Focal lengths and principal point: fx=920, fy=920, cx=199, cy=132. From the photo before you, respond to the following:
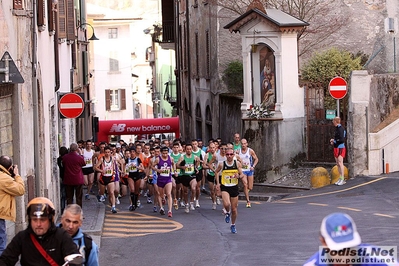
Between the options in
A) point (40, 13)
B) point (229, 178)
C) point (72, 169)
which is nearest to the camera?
point (229, 178)

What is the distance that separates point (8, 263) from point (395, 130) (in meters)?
18.9

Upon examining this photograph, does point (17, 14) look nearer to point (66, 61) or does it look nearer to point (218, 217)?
point (218, 217)

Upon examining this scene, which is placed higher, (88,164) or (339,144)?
(339,144)

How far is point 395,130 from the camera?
2455cm

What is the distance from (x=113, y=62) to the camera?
245 feet

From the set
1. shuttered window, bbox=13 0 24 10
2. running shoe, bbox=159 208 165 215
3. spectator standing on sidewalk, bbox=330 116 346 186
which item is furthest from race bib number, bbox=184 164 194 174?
shuttered window, bbox=13 0 24 10

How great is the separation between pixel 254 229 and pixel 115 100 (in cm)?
5706

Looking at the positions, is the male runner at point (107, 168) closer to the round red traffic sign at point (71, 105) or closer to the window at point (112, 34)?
the round red traffic sign at point (71, 105)

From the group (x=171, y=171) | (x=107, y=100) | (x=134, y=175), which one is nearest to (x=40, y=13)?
(x=171, y=171)

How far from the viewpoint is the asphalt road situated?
14031mm

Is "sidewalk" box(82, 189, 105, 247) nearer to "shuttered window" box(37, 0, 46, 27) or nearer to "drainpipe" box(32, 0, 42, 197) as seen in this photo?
"drainpipe" box(32, 0, 42, 197)

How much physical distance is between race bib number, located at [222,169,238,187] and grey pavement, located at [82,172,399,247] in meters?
2.57

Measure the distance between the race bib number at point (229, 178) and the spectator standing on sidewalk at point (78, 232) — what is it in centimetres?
1048

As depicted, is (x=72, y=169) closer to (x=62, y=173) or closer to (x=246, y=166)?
(x=62, y=173)
